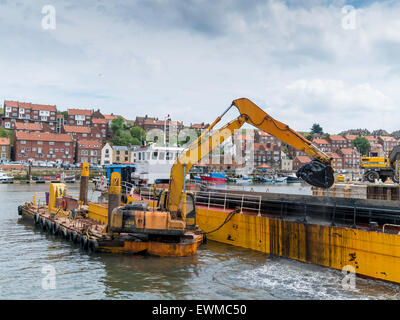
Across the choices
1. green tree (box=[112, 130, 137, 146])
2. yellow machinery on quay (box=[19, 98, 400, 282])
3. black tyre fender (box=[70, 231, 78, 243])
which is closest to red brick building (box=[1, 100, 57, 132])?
green tree (box=[112, 130, 137, 146])

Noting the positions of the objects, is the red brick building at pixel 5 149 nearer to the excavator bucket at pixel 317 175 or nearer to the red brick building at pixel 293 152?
the red brick building at pixel 293 152

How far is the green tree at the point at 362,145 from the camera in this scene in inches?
6885

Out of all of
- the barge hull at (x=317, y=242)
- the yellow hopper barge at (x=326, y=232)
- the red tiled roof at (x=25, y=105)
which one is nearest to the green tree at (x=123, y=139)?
the red tiled roof at (x=25, y=105)

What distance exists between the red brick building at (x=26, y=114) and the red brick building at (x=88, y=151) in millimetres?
22917

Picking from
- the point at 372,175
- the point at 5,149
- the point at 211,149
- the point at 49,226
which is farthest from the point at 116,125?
the point at 211,149

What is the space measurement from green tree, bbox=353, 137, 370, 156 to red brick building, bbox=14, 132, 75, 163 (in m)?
134

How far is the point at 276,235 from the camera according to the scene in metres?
17.7

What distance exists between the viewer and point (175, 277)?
14664mm

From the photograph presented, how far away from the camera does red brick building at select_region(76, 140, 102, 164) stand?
118500 mm

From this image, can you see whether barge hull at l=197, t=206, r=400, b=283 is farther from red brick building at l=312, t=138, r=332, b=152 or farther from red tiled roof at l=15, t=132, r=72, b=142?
red brick building at l=312, t=138, r=332, b=152

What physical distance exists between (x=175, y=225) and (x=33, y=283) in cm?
634
